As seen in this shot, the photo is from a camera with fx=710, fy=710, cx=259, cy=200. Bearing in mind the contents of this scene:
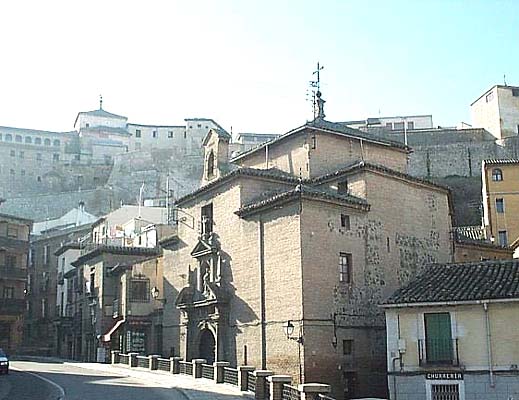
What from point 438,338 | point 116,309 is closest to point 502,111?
point 116,309

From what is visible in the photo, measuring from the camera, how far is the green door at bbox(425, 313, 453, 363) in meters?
23.1

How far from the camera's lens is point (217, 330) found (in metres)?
30.9

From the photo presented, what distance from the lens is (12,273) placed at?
5728 centimetres

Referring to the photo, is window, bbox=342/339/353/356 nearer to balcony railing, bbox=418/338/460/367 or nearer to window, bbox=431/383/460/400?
balcony railing, bbox=418/338/460/367

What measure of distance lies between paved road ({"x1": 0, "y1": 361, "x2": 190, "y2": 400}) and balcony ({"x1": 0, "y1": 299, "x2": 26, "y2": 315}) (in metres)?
24.0

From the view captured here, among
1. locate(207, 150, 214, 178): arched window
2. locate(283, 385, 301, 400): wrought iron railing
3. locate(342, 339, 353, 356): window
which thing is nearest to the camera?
locate(283, 385, 301, 400): wrought iron railing

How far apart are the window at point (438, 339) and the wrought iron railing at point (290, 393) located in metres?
5.50

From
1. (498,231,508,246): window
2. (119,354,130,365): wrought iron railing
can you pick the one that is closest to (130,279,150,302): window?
(119,354,130,365): wrought iron railing

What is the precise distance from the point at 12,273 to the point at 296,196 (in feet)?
122

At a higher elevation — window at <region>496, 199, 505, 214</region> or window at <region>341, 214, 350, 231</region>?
window at <region>496, 199, 505, 214</region>

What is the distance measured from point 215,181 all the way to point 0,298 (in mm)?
30926

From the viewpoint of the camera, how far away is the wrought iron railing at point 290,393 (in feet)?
62.7

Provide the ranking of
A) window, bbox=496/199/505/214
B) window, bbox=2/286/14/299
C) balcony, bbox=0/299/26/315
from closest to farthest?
1. window, bbox=496/199/505/214
2. balcony, bbox=0/299/26/315
3. window, bbox=2/286/14/299

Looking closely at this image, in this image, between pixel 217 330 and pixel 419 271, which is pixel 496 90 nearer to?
pixel 419 271
